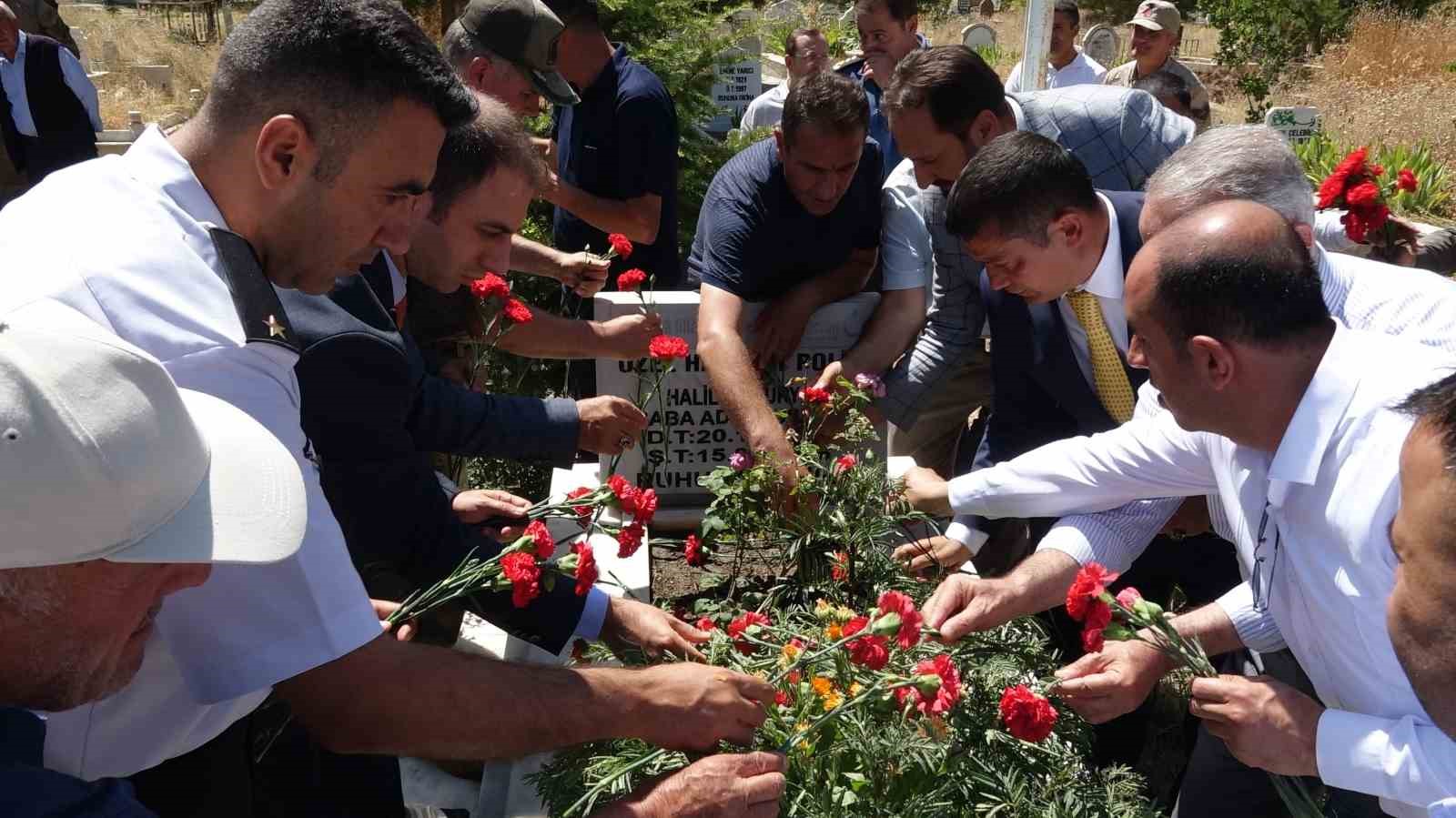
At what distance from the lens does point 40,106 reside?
6.73m

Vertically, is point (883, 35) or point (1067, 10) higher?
point (883, 35)

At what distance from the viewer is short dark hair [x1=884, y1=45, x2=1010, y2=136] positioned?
371 centimetres


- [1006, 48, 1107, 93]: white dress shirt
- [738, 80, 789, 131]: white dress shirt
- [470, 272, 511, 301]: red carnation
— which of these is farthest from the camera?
[1006, 48, 1107, 93]: white dress shirt

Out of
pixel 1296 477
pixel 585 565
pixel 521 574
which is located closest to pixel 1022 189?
pixel 1296 477

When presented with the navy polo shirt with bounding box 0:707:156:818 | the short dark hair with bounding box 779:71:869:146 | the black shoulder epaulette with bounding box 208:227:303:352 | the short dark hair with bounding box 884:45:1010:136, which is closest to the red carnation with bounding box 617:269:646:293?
the short dark hair with bounding box 779:71:869:146

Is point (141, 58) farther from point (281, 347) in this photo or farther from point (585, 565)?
point (281, 347)

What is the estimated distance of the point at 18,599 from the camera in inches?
46.9

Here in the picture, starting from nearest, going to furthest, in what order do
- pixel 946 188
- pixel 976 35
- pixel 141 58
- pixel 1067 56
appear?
pixel 946 188 < pixel 1067 56 < pixel 976 35 < pixel 141 58

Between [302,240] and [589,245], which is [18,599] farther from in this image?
[589,245]

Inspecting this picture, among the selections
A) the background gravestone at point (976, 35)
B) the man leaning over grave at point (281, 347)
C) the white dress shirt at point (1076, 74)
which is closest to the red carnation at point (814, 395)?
the man leaning over grave at point (281, 347)

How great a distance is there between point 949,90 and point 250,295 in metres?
2.61

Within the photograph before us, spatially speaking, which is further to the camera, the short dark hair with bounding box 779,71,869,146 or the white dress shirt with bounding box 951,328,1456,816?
the short dark hair with bounding box 779,71,869,146

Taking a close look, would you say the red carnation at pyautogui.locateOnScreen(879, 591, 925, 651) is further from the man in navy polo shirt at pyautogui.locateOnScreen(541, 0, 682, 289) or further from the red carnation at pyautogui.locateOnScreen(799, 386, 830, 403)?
the man in navy polo shirt at pyautogui.locateOnScreen(541, 0, 682, 289)

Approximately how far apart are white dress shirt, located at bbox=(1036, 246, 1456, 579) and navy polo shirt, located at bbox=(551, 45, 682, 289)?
243cm
